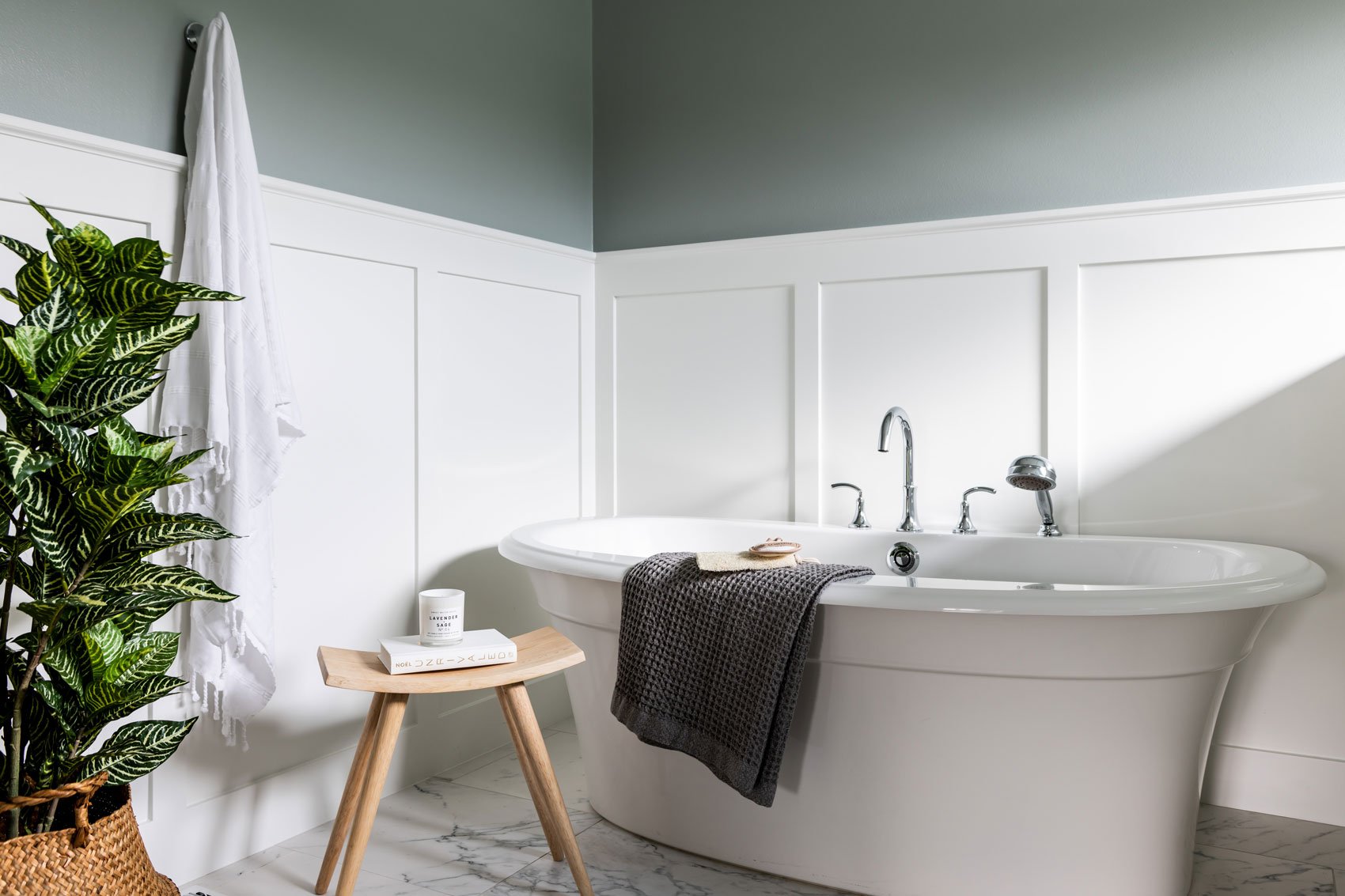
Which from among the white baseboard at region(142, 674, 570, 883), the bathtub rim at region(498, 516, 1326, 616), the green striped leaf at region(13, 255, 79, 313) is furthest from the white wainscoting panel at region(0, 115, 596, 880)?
the bathtub rim at region(498, 516, 1326, 616)

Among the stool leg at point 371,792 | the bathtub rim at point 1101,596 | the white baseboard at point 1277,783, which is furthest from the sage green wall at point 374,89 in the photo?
the white baseboard at point 1277,783

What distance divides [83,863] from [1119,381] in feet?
7.79

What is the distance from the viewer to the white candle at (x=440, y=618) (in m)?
1.87

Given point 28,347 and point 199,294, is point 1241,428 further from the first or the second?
point 28,347

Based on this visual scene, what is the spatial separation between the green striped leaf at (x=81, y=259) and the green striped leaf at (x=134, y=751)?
0.59m

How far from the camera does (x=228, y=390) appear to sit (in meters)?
1.84

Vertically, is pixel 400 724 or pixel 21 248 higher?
pixel 21 248

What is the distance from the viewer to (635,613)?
6.18 feet

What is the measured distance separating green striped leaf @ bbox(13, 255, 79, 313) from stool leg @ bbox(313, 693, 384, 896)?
0.99m

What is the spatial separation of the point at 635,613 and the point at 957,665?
23.8 inches

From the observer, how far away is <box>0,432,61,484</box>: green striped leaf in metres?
1.11

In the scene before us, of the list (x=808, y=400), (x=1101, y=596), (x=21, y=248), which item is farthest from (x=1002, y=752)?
(x=21, y=248)

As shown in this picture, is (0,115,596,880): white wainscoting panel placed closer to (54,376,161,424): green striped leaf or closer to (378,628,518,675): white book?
(378,628,518,675): white book

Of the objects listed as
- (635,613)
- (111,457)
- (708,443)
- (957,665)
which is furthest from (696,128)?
(111,457)
